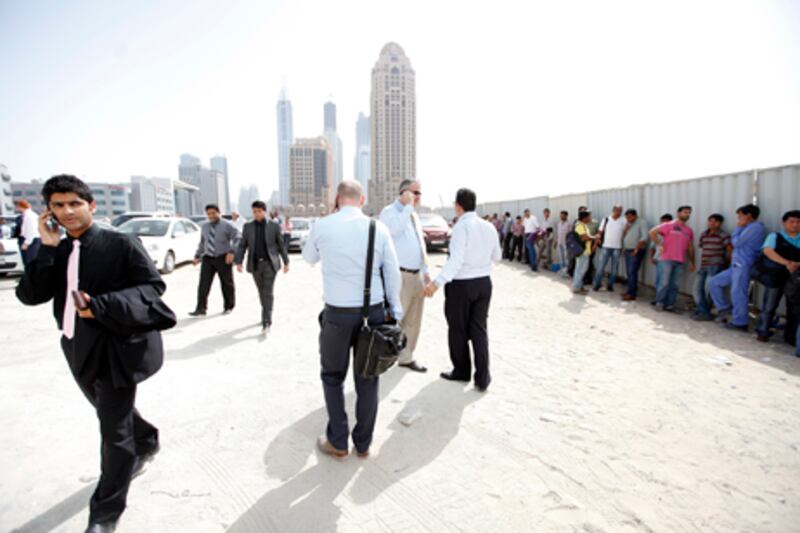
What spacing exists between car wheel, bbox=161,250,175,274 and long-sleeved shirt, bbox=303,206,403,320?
10.9m

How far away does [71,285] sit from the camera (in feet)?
6.80

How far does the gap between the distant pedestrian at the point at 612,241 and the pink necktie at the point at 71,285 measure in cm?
955

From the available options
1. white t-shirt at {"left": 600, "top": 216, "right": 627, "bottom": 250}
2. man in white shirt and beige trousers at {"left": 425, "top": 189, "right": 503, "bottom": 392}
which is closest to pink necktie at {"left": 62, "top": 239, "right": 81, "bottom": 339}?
man in white shirt and beige trousers at {"left": 425, "top": 189, "right": 503, "bottom": 392}

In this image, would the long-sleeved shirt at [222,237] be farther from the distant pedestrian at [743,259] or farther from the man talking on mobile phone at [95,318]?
the distant pedestrian at [743,259]

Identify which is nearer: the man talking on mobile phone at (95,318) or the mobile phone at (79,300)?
the mobile phone at (79,300)

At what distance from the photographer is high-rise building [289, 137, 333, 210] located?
133 meters

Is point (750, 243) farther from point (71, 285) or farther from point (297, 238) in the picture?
point (297, 238)

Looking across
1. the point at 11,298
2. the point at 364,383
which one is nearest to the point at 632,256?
the point at 364,383

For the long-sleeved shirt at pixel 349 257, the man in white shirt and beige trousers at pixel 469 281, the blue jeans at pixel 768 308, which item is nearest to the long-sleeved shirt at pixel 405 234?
the man in white shirt and beige trousers at pixel 469 281

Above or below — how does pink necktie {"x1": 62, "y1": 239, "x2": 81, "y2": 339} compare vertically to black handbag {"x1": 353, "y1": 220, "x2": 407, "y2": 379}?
above

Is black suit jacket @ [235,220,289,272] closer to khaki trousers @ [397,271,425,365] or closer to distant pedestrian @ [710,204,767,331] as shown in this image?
khaki trousers @ [397,271,425,365]

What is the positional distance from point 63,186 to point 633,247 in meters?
9.65

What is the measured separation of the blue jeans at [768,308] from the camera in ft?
18.1

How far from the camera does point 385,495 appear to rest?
248 centimetres
